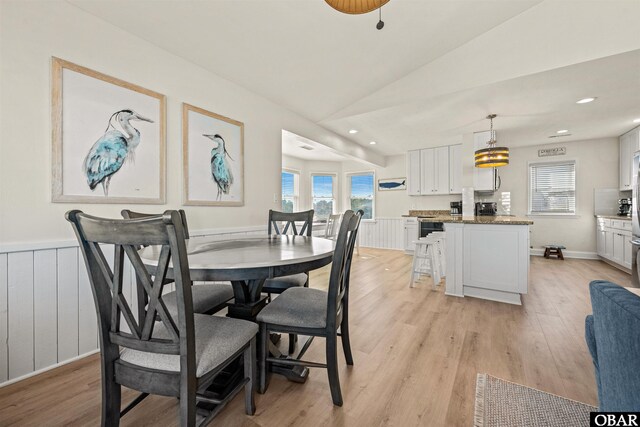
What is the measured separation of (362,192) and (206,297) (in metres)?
6.13

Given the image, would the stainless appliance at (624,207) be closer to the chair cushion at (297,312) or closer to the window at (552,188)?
the window at (552,188)

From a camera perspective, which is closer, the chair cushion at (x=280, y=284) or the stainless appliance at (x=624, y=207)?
the chair cushion at (x=280, y=284)

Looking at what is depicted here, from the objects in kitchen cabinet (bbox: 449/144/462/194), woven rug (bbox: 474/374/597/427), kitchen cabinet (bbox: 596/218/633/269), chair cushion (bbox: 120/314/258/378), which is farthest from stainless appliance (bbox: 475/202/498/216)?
chair cushion (bbox: 120/314/258/378)

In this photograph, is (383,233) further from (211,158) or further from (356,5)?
(356,5)

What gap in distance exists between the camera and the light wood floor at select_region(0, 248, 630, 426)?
133 centimetres

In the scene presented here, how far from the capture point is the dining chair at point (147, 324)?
86 centimetres

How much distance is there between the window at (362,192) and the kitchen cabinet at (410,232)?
1261 mm

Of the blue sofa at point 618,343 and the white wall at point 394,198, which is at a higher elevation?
the white wall at point 394,198

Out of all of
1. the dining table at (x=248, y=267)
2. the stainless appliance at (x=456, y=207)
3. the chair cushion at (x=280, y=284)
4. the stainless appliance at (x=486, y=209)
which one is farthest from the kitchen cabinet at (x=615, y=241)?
the dining table at (x=248, y=267)

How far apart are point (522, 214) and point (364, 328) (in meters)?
5.55

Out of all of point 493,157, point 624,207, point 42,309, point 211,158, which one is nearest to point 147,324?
point 42,309

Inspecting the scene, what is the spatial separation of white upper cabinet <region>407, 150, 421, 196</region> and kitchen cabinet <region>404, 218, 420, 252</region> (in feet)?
2.30

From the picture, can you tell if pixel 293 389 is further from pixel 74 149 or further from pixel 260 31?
pixel 260 31

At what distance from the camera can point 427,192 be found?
608 cm
